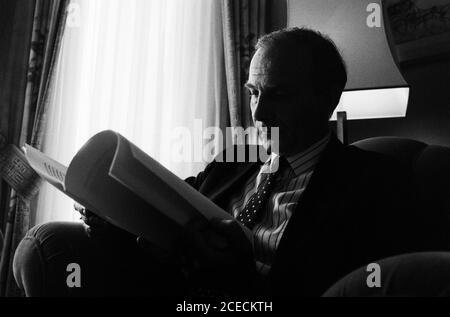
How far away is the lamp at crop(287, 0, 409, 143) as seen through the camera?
132 cm

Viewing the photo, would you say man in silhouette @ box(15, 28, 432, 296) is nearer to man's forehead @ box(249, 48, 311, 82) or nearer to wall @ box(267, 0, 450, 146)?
man's forehead @ box(249, 48, 311, 82)

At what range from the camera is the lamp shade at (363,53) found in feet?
4.32

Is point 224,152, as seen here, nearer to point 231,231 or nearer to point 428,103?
point 231,231

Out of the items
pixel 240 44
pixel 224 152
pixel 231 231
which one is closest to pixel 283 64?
pixel 224 152

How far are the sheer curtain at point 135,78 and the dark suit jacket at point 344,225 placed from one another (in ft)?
3.99

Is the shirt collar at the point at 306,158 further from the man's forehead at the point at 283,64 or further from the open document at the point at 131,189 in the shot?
the open document at the point at 131,189

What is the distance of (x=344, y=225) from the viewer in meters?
0.91

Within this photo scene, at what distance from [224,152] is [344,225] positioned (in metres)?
0.50

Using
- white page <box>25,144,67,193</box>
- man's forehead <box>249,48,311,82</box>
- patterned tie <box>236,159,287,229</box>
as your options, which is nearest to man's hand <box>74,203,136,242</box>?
white page <box>25,144,67,193</box>

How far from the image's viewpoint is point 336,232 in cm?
91

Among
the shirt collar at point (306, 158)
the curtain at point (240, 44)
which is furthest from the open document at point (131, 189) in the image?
the curtain at point (240, 44)

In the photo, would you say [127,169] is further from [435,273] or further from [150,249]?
[435,273]
